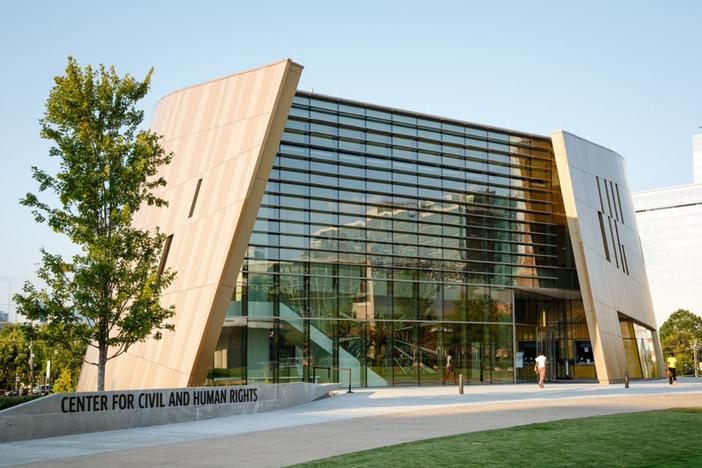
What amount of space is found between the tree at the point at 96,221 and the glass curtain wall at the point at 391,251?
11.6 metres

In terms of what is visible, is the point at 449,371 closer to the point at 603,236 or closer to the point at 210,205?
the point at 603,236

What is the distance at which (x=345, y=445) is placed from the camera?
46.8ft

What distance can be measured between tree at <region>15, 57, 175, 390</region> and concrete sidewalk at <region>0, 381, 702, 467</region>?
3799mm

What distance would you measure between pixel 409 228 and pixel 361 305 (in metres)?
4.76

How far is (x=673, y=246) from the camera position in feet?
537

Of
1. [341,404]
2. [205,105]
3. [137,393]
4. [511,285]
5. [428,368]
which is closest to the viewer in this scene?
[137,393]

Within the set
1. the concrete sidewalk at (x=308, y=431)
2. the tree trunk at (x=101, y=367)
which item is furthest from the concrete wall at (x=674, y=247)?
the tree trunk at (x=101, y=367)

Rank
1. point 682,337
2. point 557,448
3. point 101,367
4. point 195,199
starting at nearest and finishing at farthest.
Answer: point 557,448
point 101,367
point 195,199
point 682,337

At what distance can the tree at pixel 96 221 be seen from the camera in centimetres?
2045

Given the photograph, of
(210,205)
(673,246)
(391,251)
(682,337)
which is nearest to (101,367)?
(210,205)

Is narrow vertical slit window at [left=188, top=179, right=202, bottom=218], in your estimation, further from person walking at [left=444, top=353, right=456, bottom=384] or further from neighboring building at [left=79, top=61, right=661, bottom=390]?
person walking at [left=444, top=353, right=456, bottom=384]

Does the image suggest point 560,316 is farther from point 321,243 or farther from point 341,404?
point 341,404

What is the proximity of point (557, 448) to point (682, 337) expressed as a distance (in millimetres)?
106632

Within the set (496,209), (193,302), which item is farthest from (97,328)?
(496,209)
